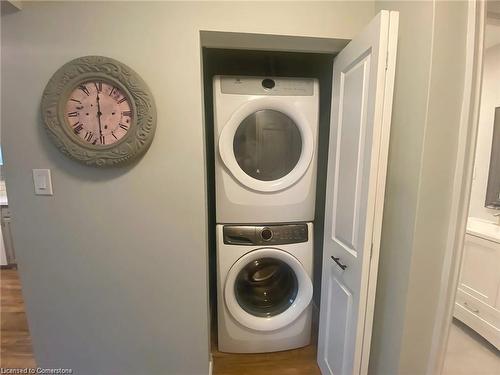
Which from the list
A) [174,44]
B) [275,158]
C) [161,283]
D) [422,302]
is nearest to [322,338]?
[422,302]

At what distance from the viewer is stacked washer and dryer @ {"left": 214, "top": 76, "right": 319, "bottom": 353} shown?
1.28 meters

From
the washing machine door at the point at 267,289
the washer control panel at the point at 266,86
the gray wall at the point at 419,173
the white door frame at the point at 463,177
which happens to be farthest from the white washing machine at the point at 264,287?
the washer control panel at the point at 266,86

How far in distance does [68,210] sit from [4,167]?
33 centimetres

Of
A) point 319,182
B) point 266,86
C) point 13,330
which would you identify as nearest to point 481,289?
point 319,182

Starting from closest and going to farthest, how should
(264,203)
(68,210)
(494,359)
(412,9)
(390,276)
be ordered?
(412,9)
(390,276)
(68,210)
(264,203)
(494,359)

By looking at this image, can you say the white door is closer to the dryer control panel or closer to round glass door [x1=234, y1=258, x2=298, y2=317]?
the dryer control panel

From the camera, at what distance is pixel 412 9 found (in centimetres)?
83

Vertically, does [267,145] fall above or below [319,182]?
above

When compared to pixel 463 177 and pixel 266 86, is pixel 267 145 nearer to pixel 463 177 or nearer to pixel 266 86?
pixel 266 86

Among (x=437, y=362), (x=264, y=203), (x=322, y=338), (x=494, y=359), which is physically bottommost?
(x=494, y=359)

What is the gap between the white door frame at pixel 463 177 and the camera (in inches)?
29.5

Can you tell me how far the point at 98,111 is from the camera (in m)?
0.99

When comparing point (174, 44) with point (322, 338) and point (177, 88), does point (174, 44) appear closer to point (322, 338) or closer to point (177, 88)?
point (177, 88)

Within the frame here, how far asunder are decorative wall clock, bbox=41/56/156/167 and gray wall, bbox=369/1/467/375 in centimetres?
106
